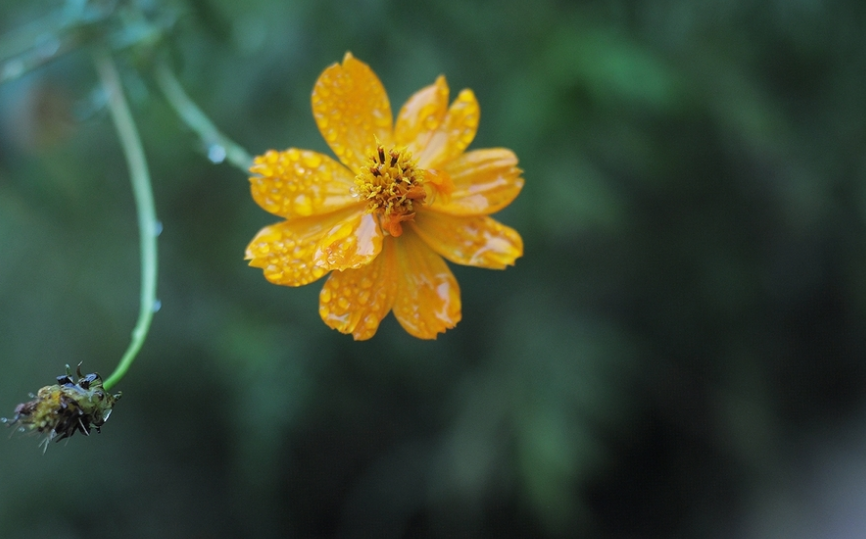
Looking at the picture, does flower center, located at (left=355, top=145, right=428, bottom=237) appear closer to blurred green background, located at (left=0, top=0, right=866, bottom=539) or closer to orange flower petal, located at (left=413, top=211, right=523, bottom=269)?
orange flower petal, located at (left=413, top=211, right=523, bottom=269)

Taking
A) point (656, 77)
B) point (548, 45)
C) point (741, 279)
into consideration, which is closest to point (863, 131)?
point (741, 279)

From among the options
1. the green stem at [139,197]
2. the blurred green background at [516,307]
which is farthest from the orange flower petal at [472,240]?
the blurred green background at [516,307]

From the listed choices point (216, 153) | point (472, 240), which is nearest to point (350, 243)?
point (472, 240)

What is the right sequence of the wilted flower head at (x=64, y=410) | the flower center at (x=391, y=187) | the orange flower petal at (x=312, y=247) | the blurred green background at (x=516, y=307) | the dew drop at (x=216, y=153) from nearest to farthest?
the wilted flower head at (x=64, y=410), the orange flower petal at (x=312, y=247), the flower center at (x=391, y=187), the dew drop at (x=216, y=153), the blurred green background at (x=516, y=307)

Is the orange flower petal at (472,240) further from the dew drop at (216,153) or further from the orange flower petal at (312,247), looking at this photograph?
the dew drop at (216,153)

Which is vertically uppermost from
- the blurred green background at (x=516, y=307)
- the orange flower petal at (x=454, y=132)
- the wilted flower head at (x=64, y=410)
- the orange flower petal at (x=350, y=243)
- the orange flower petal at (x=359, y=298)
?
the blurred green background at (x=516, y=307)

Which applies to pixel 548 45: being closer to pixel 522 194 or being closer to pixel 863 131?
pixel 522 194

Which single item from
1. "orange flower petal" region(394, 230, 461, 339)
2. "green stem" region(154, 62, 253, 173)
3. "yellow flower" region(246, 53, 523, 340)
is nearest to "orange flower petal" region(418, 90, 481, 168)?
"yellow flower" region(246, 53, 523, 340)

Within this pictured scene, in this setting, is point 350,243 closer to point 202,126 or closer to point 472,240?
point 472,240

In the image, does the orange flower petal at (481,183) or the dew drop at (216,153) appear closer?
the orange flower petal at (481,183)
